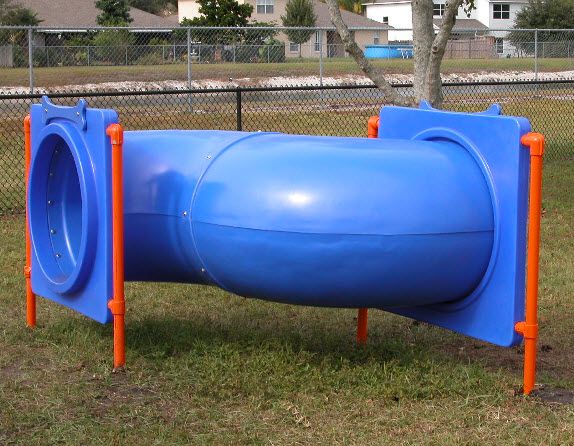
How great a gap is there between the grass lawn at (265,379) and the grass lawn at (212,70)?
17.3 metres

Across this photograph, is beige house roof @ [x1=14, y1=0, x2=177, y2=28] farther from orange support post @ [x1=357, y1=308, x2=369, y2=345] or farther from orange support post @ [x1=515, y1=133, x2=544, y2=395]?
orange support post @ [x1=515, y1=133, x2=544, y2=395]

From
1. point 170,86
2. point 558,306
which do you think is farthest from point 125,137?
point 170,86

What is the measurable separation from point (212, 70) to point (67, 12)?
25836 mm

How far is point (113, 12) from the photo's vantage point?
168 feet

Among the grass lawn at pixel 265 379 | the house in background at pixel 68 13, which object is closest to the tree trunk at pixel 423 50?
the grass lawn at pixel 265 379

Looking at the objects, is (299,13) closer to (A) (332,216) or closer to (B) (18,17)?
(B) (18,17)

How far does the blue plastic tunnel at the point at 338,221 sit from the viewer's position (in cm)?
455

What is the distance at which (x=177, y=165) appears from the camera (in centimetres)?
514

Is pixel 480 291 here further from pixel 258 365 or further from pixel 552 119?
pixel 552 119

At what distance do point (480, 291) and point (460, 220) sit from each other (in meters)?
0.40

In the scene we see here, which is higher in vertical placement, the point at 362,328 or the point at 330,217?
the point at 330,217

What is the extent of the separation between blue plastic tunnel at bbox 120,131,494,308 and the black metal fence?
18.0 ft

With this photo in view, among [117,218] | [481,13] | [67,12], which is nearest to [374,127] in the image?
[117,218]

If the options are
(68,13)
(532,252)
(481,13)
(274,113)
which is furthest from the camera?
(481,13)
